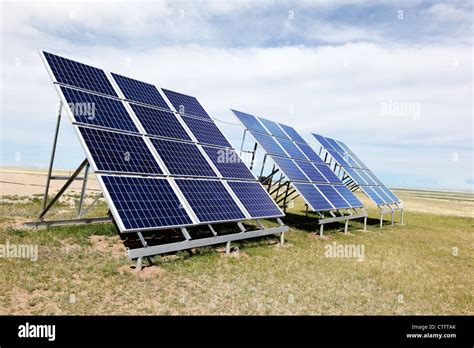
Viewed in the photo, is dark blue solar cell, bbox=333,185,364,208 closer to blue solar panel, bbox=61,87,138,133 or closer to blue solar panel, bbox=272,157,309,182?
blue solar panel, bbox=272,157,309,182

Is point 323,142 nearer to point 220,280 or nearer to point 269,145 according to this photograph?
point 269,145

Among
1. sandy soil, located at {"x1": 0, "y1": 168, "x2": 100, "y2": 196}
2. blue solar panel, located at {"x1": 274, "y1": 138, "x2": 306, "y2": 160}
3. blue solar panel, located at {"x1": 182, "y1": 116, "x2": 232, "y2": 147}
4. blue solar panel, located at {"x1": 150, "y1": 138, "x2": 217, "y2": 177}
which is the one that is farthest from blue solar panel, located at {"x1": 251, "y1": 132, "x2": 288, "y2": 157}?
sandy soil, located at {"x1": 0, "y1": 168, "x2": 100, "y2": 196}

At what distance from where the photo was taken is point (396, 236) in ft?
79.3

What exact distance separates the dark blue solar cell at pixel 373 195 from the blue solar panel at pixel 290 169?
9883 millimetres

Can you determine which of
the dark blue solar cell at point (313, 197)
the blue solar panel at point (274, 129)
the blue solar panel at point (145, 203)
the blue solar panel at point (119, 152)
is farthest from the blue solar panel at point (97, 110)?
the blue solar panel at point (274, 129)

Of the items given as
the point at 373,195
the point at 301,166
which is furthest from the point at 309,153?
the point at 373,195

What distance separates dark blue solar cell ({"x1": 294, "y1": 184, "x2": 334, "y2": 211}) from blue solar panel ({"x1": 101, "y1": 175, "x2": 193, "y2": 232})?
366 inches

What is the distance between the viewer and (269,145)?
22.4 meters

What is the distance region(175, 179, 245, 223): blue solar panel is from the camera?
13094mm

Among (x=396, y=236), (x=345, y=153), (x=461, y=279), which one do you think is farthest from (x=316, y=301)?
(x=345, y=153)

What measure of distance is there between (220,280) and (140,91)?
10672 mm

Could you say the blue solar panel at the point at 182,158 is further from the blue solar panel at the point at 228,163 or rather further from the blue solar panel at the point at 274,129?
the blue solar panel at the point at 274,129
